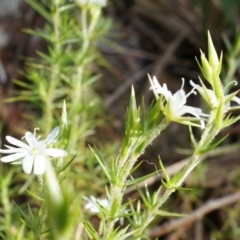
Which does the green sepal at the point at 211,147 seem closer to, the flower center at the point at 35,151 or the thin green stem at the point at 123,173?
the thin green stem at the point at 123,173

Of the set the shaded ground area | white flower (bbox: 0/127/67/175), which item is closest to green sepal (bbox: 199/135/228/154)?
white flower (bbox: 0/127/67/175)

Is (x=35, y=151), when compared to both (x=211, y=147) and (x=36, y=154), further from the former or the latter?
(x=211, y=147)

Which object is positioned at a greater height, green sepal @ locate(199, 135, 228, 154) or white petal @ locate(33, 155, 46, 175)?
white petal @ locate(33, 155, 46, 175)

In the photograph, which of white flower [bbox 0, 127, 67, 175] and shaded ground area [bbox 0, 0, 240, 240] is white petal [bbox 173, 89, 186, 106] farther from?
shaded ground area [bbox 0, 0, 240, 240]

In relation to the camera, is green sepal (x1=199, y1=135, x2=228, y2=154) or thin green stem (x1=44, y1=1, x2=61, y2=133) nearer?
green sepal (x1=199, y1=135, x2=228, y2=154)

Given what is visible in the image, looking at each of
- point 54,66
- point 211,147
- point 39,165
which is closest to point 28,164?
point 39,165
